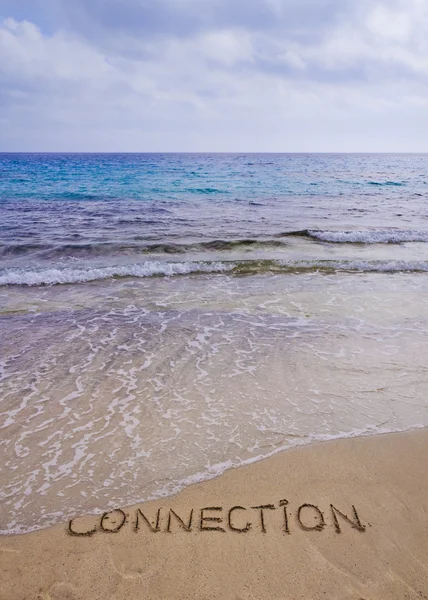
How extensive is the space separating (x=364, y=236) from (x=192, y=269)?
24.1 ft

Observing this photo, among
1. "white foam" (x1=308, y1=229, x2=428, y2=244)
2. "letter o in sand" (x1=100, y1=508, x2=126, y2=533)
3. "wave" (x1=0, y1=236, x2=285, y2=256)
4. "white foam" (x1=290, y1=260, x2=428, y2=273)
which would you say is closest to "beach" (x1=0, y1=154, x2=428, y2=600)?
"letter o in sand" (x1=100, y1=508, x2=126, y2=533)

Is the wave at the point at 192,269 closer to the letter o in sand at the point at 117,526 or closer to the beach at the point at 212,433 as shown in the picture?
the beach at the point at 212,433

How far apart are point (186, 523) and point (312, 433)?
164 cm

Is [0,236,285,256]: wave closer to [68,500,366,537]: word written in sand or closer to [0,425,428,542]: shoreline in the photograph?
[0,425,428,542]: shoreline

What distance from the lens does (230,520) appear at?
10.0 feet

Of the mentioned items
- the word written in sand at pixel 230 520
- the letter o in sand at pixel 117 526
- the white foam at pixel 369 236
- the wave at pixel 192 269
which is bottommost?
the wave at pixel 192 269

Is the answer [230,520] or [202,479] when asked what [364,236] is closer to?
[202,479]

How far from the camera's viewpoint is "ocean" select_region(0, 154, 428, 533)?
371 centimetres

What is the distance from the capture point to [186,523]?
9.95ft

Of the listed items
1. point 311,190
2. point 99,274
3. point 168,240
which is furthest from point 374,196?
point 99,274

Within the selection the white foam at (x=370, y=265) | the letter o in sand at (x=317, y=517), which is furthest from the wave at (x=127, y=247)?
the letter o in sand at (x=317, y=517)

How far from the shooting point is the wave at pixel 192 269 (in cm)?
956

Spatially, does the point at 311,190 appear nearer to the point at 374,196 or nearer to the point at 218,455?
the point at 374,196

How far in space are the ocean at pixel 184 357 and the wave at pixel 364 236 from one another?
0.46 ft
